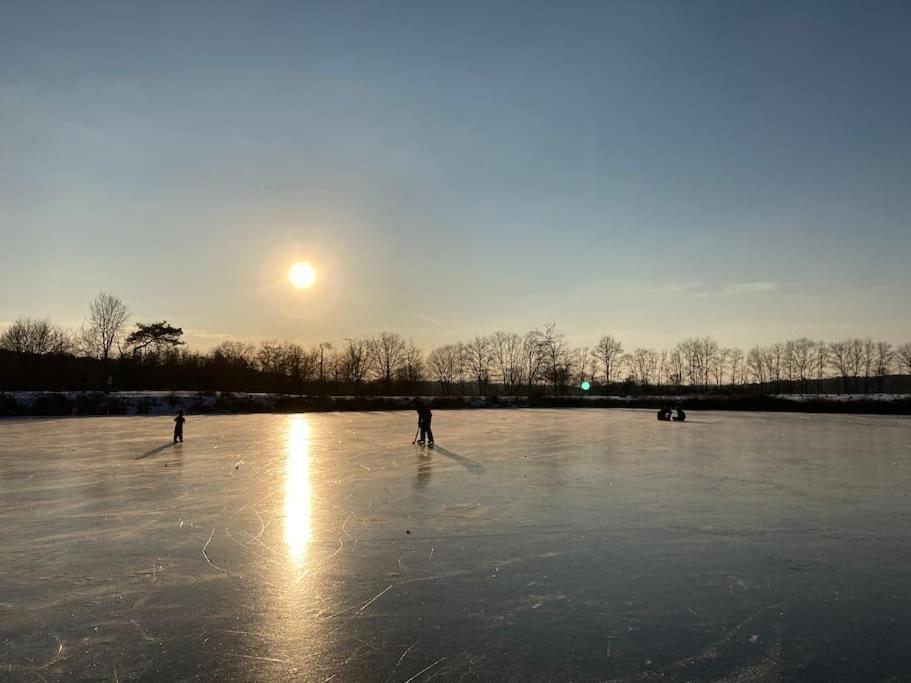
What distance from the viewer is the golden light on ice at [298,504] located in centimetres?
637

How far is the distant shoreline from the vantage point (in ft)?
125

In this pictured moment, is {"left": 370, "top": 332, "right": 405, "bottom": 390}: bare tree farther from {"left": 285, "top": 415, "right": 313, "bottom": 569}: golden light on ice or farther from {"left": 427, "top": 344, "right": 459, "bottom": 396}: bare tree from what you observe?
{"left": 285, "top": 415, "right": 313, "bottom": 569}: golden light on ice

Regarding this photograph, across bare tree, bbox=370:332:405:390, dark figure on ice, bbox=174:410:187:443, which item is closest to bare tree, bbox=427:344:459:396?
bare tree, bbox=370:332:405:390

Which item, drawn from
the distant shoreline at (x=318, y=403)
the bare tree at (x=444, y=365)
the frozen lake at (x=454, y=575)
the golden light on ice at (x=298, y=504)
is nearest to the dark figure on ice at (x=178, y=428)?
the golden light on ice at (x=298, y=504)

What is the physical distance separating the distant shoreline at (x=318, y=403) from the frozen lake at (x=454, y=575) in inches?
1201

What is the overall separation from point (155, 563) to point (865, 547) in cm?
760

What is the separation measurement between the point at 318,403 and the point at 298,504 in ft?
136

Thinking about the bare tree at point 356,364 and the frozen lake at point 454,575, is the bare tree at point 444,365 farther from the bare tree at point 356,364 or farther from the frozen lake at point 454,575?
the frozen lake at point 454,575

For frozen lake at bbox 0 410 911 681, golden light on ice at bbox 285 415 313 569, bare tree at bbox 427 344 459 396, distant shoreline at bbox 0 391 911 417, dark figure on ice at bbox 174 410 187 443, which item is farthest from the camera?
bare tree at bbox 427 344 459 396

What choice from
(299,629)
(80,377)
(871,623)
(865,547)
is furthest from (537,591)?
(80,377)

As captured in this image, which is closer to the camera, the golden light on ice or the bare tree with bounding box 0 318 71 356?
the golden light on ice

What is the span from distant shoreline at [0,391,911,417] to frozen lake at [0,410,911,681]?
100 ft

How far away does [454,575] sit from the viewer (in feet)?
17.9

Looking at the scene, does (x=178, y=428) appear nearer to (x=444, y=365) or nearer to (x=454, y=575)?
(x=454, y=575)
